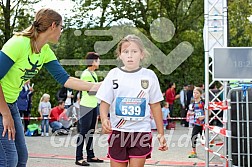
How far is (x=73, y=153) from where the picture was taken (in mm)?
8281

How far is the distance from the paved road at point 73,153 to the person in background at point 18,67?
11.6ft

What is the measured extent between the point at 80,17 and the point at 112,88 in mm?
19883

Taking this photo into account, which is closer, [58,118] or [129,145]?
[129,145]

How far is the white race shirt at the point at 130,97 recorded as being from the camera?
12.8 ft

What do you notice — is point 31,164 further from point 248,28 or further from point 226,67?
point 248,28

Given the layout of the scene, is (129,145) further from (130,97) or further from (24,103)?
(24,103)

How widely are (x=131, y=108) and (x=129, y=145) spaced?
13.0 inches

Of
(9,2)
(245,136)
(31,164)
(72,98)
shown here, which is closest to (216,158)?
(245,136)

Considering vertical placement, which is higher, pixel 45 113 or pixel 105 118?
pixel 105 118

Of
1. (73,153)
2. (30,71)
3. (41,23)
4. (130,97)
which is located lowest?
(73,153)

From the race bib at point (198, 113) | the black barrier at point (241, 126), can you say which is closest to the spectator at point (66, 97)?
the race bib at point (198, 113)

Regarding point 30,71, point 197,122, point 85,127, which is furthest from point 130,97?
point 197,122

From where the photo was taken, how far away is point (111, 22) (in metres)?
23.2

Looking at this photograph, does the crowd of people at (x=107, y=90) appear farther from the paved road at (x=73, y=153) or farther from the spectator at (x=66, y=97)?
the spectator at (x=66, y=97)
